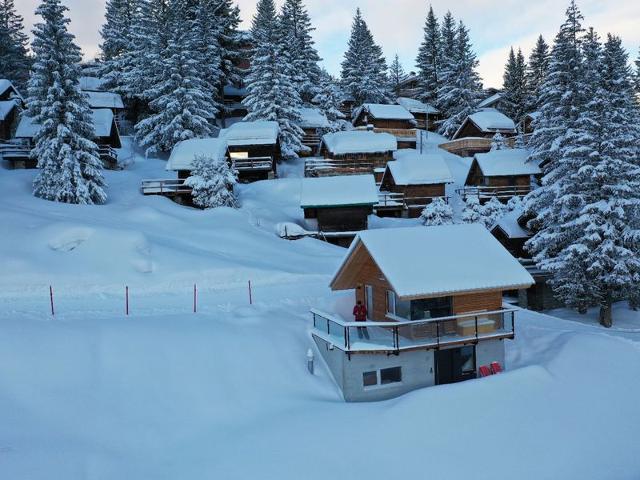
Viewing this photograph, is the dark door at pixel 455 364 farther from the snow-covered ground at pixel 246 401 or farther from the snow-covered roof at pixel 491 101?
the snow-covered roof at pixel 491 101

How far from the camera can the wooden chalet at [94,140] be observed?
44938 mm

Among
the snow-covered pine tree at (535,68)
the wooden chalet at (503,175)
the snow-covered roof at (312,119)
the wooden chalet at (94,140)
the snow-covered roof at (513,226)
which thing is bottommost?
the snow-covered roof at (513,226)

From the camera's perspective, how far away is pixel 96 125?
162ft

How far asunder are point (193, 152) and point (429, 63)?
174 ft

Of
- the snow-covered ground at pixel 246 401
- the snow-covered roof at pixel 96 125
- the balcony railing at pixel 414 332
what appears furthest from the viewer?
the snow-covered roof at pixel 96 125

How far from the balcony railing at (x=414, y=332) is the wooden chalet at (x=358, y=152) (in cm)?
3695

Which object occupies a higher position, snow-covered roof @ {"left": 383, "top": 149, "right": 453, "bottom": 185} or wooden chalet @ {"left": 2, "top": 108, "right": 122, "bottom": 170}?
wooden chalet @ {"left": 2, "top": 108, "right": 122, "bottom": 170}

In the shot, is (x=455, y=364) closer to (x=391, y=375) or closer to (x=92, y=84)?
(x=391, y=375)

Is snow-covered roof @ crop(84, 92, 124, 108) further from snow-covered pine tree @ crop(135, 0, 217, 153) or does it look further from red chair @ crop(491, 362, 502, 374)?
red chair @ crop(491, 362, 502, 374)

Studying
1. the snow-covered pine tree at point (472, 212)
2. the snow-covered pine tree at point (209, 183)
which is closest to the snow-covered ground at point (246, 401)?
the snow-covered pine tree at point (209, 183)

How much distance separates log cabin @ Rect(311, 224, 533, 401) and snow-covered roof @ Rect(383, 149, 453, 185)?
95.4 feet

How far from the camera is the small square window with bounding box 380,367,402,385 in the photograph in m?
17.4

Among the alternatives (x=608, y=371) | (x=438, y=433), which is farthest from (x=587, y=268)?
(x=438, y=433)

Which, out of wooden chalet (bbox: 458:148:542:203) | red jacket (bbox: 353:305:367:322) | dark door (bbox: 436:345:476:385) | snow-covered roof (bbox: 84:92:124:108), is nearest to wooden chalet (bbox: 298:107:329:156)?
wooden chalet (bbox: 458:148:542:203)
